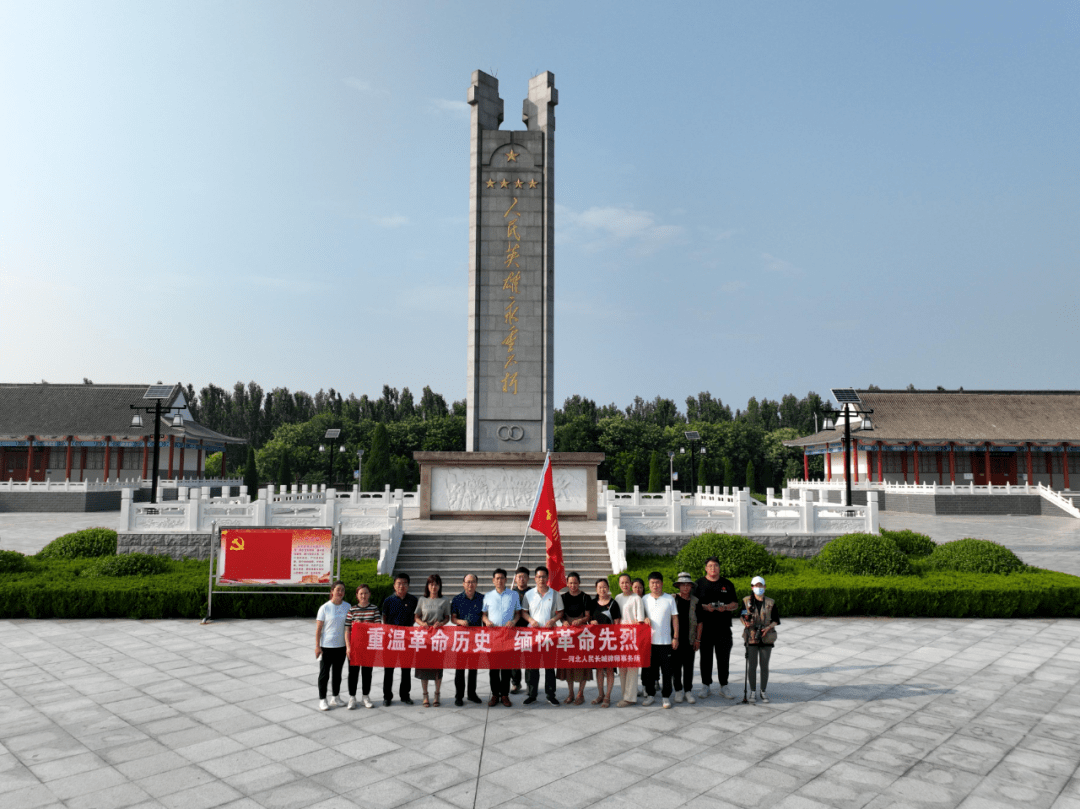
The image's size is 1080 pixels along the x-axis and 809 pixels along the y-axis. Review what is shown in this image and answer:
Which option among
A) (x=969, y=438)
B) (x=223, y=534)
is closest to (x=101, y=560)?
(x=223, y=534)

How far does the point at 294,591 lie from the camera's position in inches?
466

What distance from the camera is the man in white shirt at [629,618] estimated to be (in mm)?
7367

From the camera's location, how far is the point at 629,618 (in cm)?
751

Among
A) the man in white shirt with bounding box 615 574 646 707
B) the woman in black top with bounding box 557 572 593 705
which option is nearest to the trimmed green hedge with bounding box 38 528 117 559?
the woman in black top with bounding box 557 572 593 705

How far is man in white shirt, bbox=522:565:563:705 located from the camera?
292 inches

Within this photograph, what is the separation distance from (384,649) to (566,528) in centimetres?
1103

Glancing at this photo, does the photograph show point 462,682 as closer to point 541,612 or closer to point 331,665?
point 541,612

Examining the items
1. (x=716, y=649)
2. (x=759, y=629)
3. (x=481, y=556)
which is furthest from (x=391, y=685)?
(x=481, y=556)

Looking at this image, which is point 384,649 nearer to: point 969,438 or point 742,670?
point 742,670

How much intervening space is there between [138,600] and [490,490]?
33.9 ft

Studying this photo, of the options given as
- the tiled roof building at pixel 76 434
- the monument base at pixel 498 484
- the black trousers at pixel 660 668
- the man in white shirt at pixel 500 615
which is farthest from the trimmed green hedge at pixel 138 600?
the tiled roof building at pixel 76 434

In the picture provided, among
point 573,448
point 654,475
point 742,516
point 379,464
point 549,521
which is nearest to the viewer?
point 549,521

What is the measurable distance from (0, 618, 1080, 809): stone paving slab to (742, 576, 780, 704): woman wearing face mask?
35 centimetres

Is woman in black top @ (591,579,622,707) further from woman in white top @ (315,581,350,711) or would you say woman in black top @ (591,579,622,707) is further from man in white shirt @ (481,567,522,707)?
woman in white top @ (315,581,350,711)
